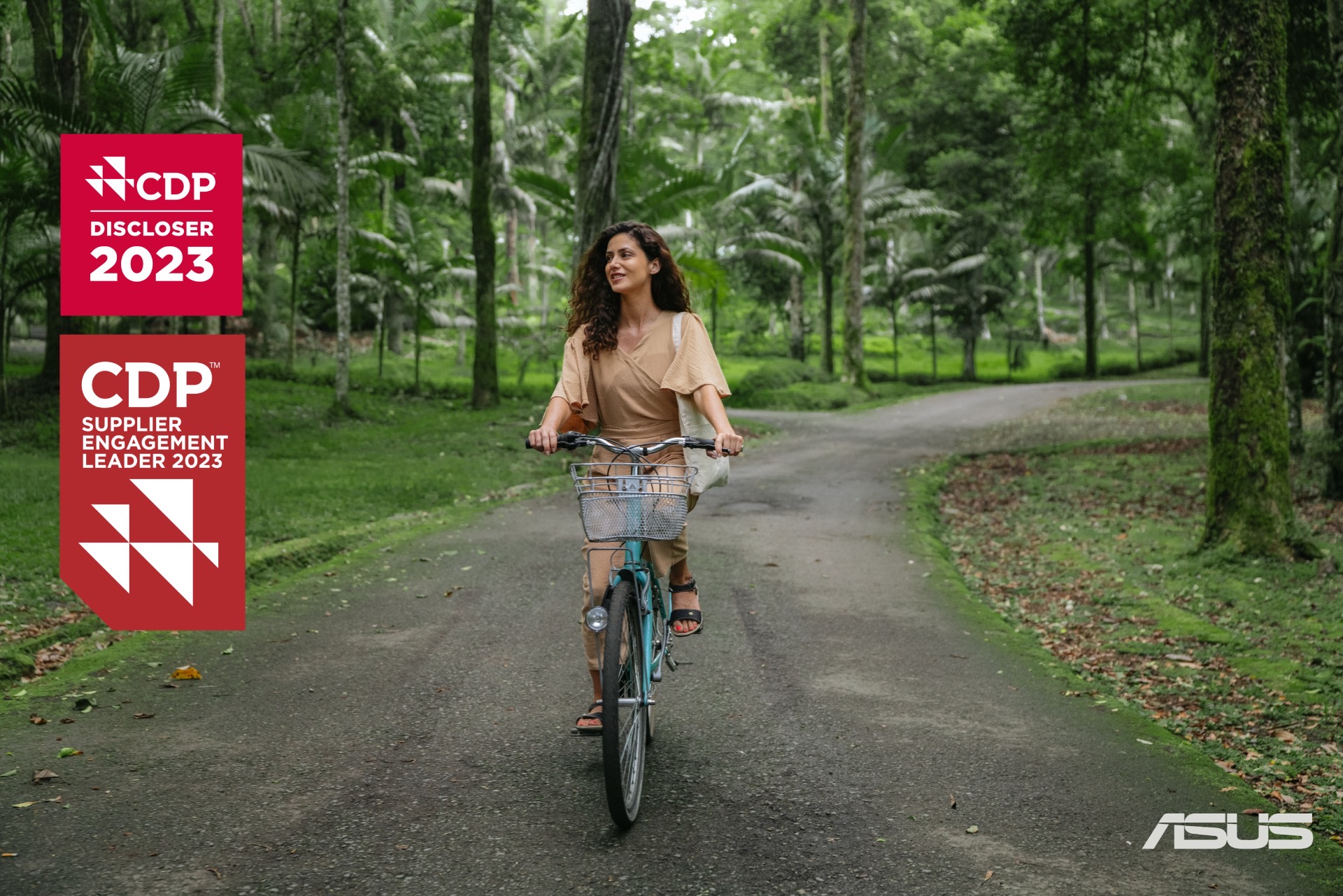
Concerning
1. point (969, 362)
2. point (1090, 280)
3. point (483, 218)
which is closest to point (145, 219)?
point (483, 218)

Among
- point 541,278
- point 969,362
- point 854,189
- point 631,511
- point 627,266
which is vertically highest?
point 854,189

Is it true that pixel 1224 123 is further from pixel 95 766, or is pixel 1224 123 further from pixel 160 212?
pixel 160 212

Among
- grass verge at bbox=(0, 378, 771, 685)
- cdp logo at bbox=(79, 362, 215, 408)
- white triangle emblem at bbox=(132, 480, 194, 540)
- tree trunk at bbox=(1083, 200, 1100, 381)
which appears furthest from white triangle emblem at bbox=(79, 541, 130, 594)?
tree trunk at bbox=(1083, 200, 1100, 381)

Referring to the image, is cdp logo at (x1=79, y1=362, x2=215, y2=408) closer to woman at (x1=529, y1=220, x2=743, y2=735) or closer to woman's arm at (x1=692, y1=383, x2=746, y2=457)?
woman at (x1=529, y1=220, x2=743, y2=735)

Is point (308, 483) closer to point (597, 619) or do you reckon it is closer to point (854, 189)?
point (597, 619)

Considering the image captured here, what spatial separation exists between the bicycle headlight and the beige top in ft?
2.76

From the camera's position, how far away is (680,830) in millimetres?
4090

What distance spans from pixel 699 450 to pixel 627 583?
0.72m

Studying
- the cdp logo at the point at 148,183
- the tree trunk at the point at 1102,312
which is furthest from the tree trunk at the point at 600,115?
the tree trunk at the point at 1102,312

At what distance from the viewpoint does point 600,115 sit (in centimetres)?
1428

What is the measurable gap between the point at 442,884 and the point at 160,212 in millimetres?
9808

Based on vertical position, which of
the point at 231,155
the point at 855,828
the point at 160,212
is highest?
the point at 231,155

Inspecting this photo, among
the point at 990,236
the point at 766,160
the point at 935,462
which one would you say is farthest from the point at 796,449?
the point at 766,160

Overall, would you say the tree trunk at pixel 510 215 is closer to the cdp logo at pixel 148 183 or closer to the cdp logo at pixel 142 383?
the cdp logo at pixel 142 383
